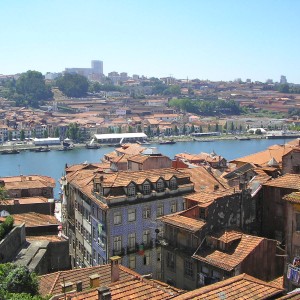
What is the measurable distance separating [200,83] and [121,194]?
6432 inches

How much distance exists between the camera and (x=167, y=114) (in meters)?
109

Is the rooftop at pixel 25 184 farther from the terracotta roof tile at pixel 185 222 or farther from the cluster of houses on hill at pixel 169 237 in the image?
the terracotta roof tile at pixel 185 222

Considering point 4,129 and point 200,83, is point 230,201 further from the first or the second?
Result: point 200,83

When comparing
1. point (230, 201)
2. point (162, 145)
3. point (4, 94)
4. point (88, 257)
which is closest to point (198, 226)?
point (230, 201)

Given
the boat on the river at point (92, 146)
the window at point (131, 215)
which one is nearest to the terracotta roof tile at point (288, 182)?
the window at point (131, 215)

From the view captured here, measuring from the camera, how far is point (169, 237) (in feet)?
38.9

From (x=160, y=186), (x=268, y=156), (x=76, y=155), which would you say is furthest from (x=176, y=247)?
(x=76, y=155)

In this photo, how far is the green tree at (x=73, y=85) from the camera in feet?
427

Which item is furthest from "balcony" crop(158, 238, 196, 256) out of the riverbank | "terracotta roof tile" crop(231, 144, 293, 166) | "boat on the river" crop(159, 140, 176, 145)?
"boat on the river" crop(159, 140, 176, 145)

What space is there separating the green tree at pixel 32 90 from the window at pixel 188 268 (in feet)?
365

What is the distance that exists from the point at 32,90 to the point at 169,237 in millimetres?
115841

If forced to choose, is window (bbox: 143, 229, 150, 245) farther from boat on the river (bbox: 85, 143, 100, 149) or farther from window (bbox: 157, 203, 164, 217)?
boat on the river (bbox: 85, 143, 100, 149)

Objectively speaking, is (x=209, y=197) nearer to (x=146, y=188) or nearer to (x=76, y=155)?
(x=146, y=188)

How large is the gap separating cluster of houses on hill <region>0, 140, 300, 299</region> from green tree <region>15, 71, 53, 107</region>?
343ft
